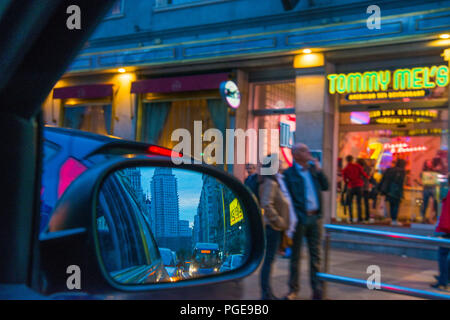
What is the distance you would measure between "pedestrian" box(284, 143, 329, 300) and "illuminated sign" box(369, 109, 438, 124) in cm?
614

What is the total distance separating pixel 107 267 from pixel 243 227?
0.65 m

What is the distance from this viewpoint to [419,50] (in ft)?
36.4

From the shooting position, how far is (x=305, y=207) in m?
6.06

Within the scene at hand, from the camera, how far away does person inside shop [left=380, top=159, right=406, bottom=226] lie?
1196 centimetres

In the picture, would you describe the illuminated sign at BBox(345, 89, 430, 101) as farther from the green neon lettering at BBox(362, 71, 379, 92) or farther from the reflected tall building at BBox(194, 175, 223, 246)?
the reflected tall building at BBox(194, 175, 223, 246)

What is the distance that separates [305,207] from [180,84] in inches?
346

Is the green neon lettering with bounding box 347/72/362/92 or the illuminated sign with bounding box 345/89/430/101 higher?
the green neon lettering with bounding box 347/72/362/92

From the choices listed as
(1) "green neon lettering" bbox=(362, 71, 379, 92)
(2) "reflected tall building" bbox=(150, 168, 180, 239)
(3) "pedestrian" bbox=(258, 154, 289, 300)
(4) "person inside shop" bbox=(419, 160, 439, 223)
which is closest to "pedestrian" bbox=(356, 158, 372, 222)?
(4) "person inside shop" bbox=(419, 160, 439, 223)

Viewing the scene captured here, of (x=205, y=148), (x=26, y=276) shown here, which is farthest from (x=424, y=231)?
(x=26, y=276)

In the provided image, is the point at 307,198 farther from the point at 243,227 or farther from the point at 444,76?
the point at 444,76

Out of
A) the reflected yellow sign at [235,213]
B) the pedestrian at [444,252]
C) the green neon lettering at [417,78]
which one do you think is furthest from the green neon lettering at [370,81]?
the reflected yellow sign at [235,213]

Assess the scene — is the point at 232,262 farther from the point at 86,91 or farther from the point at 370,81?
the point at 86,91

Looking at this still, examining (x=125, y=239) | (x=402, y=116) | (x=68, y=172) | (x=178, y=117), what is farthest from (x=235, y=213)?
(x=178, y=117)

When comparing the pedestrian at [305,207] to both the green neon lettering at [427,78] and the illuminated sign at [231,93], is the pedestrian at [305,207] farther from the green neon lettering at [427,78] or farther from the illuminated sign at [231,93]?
the illuminated sign at [231,93]
